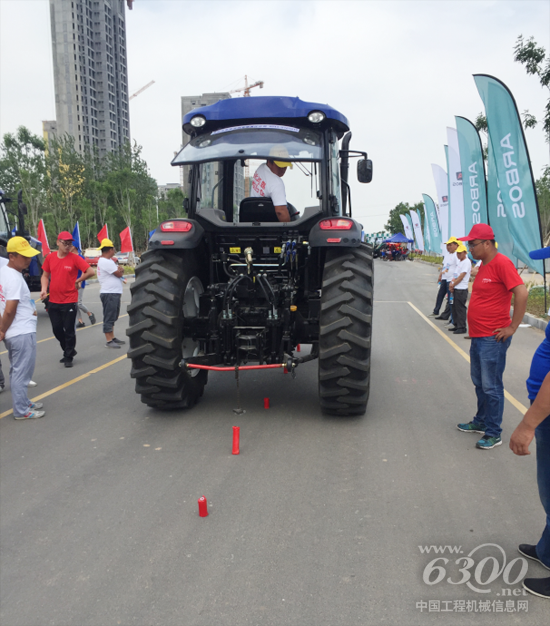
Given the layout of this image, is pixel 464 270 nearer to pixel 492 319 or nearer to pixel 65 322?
pixel 492 319

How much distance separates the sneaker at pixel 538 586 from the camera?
2.81 meters

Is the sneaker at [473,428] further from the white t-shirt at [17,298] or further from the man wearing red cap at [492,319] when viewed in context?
the white t-shirt at [17,298]

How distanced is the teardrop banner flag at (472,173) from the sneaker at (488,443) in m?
13.4

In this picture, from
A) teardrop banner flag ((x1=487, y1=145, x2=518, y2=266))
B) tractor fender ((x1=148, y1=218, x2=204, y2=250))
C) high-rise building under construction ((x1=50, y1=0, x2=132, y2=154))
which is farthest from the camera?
high-rise building under construction ((x1=50, y1=0, x2=132, y2=154))

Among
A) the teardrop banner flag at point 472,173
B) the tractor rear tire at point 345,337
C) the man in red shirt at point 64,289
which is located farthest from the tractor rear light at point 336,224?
the teardrop banner flag at point 472,173

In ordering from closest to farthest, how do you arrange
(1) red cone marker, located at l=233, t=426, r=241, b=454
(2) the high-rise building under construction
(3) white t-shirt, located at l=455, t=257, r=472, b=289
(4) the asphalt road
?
(4) the asphalt road < (1) red cone marker, located at l=233, t=426, r=241, b=454 < (3) white t-shirt, located at l=455, t=257, r=472, b=289 < (2) the high-rise building under construction

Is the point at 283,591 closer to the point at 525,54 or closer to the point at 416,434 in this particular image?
the point at 416,434

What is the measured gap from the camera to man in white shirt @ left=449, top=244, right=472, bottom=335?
11203 mm

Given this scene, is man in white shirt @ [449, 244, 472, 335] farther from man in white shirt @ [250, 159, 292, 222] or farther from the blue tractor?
man in white shirt @ [250, 159, 292, 222]

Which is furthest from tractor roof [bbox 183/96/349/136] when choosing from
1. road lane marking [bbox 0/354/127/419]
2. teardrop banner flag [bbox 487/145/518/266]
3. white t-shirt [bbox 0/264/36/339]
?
teardrop banner flag [bbox 487/145/518/266]

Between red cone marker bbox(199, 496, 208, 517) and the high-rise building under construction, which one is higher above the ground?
the high-rise building under construction

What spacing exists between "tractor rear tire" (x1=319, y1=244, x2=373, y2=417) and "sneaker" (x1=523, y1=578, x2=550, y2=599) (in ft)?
8.55

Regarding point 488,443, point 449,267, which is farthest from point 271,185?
point 449,267

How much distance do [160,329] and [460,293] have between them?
766 centimetres
